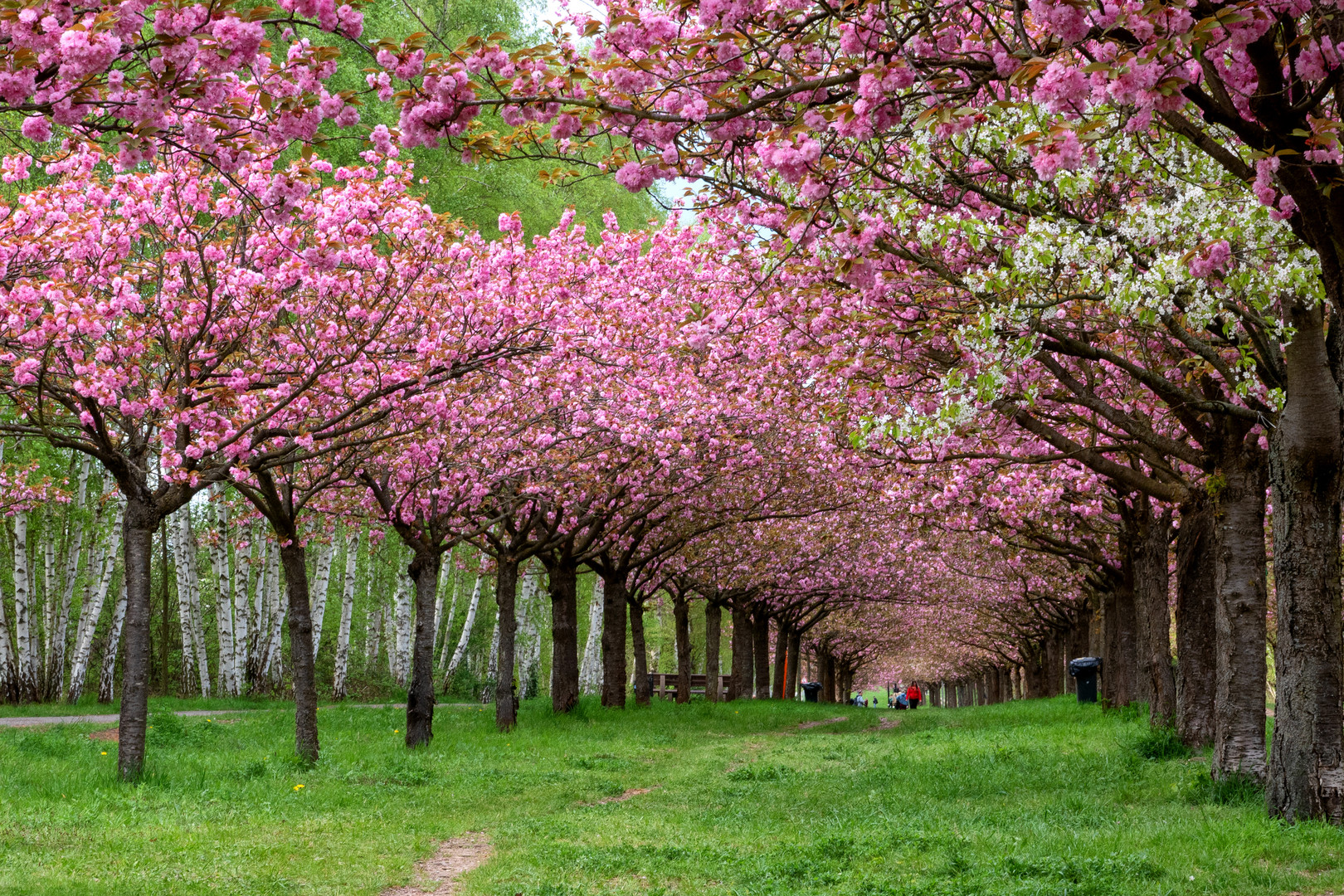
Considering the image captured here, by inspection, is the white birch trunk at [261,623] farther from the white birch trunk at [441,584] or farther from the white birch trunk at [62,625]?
the white birch trunk at [441,584]

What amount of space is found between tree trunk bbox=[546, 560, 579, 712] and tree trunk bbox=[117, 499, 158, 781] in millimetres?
11321

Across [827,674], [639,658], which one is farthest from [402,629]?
[827,674]

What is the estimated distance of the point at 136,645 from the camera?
11719 millimetres

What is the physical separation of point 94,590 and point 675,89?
2447cm

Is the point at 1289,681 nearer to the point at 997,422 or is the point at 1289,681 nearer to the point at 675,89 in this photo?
the point at 997,422

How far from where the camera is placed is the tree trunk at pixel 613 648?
2545 cm

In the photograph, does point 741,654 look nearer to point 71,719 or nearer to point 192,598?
point 192,598

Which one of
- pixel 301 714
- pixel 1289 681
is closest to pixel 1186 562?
pixel 1289 681

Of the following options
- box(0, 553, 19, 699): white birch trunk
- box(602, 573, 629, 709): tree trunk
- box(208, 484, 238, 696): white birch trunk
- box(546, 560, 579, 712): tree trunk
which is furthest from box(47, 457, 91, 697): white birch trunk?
box(602, 573, 629, 709): tree trunk

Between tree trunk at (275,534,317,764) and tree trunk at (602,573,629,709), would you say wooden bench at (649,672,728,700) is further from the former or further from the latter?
tree trunk at (275,534,317,764)

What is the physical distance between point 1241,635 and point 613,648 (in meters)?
17.3

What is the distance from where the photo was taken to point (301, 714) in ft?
45.8

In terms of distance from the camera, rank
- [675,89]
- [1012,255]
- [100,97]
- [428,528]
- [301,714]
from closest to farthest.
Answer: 1. [100,97]
2. [675,89]
3. [1012,255]
4. [301,714]
5. [428,528]

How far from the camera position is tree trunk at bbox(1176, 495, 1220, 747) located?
12461 millimetres
